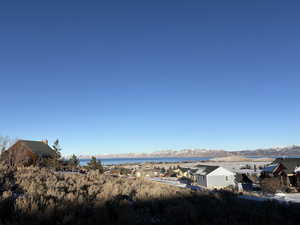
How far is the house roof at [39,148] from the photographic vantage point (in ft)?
131

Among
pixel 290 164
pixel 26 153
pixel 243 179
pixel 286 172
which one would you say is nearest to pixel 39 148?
→ pixel 26 153

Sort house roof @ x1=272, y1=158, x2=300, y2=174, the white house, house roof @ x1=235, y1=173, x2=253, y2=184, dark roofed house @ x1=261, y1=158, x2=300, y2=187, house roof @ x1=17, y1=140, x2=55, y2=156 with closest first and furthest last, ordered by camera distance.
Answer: dark roofed house @ x1=261, y1=158, x2=300, y2=187 < house roof @ x1=272, y1=158, x2=300, y2=174 < the white house < house roof @ x1=235, y1=173, x2=253, y2=184 < house roof @ x1=17, y1=140, x2=55, y2=156

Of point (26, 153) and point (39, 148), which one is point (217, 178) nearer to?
point (39, 148)

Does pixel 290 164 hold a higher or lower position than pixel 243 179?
higher

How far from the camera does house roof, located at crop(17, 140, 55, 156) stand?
131 ft

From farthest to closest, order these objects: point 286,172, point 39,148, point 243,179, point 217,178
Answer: point 39,148, point 243,179, point 217,178, point 286,172

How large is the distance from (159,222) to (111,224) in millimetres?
1767

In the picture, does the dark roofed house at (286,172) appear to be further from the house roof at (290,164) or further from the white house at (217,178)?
the white house at (217,178)

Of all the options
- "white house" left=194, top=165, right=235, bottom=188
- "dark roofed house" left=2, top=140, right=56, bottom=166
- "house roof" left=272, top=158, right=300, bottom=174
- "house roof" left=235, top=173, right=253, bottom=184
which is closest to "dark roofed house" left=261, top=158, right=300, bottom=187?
"house roof" left=272, top=158, right=300, bottom=174

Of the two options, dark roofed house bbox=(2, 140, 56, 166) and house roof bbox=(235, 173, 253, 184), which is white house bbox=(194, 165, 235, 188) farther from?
dark roofed house bbox=(2, 140, 56, 166)

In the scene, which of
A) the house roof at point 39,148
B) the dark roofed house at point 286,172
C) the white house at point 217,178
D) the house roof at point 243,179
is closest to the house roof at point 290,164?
the dark roofed house at point 286,172

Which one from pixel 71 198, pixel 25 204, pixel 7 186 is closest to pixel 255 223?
pixel 71 198

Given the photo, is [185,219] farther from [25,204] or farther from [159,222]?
[25,204]

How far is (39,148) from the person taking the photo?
4181cm
